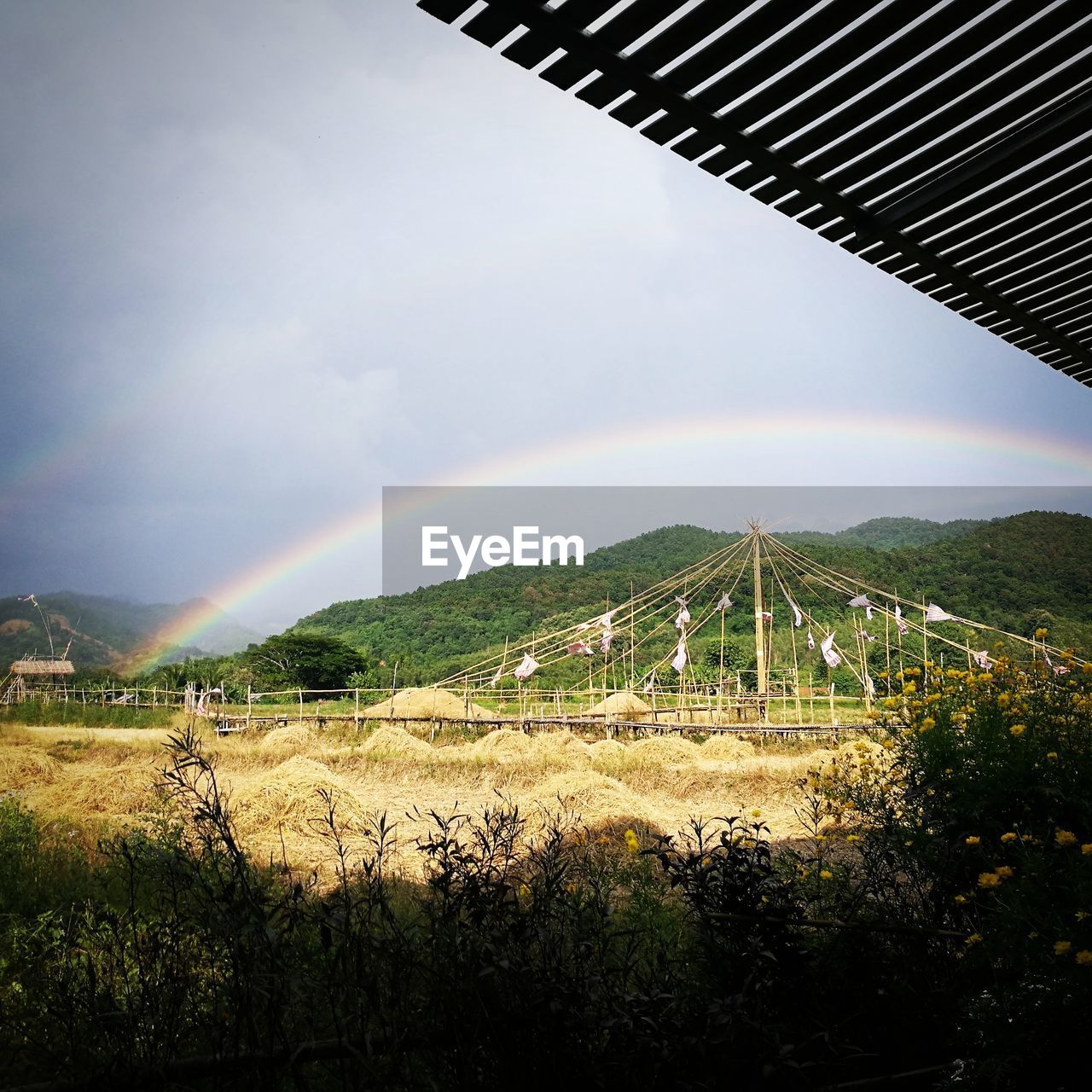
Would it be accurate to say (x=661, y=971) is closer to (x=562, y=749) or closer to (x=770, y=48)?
(x=770, y=48)

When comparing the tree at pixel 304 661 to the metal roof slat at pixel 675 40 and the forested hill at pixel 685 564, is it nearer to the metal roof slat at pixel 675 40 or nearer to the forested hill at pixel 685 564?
the forested hill at pixel 685 564

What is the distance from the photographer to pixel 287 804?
643 cm

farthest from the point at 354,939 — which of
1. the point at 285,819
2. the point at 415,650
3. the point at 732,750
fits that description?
the point at 415,650

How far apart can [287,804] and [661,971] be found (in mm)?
5345

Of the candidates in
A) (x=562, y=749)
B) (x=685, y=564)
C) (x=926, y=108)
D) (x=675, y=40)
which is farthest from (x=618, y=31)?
(x=685, y=564)

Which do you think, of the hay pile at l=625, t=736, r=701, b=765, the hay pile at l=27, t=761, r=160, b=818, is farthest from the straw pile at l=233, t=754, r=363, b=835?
the hay pile at l=625, t=736, r=701, b=765

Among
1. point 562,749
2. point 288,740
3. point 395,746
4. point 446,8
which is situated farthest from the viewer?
point 288,740

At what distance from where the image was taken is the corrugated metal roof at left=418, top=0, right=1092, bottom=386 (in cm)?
99

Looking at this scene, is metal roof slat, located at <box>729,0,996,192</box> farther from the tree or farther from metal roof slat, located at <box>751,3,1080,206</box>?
the tree

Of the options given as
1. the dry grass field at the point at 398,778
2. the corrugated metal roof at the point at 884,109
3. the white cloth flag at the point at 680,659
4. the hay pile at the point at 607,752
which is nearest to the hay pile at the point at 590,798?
the dry grass field at the point at 398,778

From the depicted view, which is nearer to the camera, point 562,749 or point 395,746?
point 562,749

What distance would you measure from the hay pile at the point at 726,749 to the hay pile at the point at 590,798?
4476 mm

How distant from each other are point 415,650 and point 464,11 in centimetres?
3531

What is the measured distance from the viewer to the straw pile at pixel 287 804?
618cm
